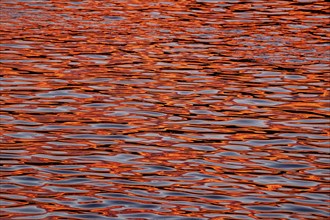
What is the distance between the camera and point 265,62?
1827 cm

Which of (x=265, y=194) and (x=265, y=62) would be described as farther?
(x=265, y=62)

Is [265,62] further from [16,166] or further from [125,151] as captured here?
[16,166]

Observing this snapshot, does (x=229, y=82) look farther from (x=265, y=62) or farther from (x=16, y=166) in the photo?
(x=16, y=166)

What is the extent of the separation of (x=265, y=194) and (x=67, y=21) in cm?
1189

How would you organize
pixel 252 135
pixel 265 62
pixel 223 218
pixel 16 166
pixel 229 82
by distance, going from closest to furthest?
pixel 223 218 < pixel 16 166 < pixel 252 135 < pixel 229 82 < pixel 265 62

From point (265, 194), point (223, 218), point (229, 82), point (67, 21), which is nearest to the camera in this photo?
point (223, 218)

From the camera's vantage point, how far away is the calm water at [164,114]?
438 inches

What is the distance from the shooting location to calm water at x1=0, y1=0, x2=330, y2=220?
36.5 ft

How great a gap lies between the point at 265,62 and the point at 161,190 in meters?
7.34

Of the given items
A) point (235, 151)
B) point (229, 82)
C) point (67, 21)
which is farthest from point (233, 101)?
point (67, 21)

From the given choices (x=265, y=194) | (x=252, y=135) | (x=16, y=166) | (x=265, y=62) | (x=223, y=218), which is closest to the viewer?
(x=223, y=218)

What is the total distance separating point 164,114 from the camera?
1468cm

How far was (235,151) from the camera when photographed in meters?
13.0

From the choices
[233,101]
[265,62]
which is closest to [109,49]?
[265,62]
